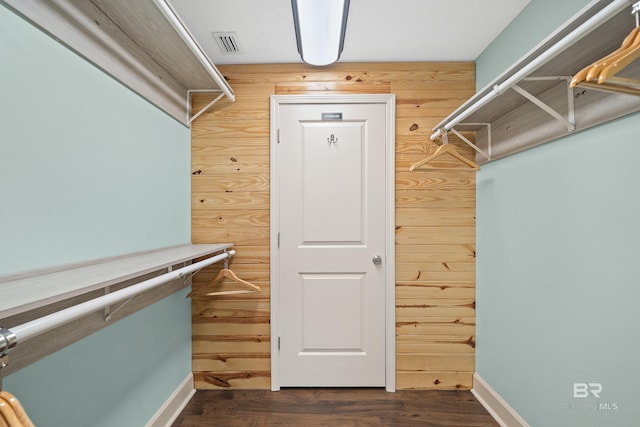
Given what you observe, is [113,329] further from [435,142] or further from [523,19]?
[523,19]

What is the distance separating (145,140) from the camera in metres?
1.58

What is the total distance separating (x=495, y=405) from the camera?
1.85 metres

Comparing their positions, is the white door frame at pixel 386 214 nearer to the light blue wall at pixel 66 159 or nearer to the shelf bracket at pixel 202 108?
the shelf bracket at pixel 202 108

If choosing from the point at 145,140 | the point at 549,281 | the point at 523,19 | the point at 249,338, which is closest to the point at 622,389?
the point at 549,281

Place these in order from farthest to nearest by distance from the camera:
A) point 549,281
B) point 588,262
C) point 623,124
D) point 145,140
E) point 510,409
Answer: point 510,409 → point 145,140 → point 549,281 → point 588,262 → point 623,124

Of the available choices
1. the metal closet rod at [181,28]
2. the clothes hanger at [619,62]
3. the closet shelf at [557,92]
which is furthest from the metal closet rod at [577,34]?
the metal closet rod at [181,28]

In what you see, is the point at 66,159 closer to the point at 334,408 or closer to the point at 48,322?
the point at 48,322

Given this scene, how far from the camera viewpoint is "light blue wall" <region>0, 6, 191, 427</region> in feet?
3.00

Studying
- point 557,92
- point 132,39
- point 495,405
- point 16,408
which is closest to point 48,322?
point 16,408

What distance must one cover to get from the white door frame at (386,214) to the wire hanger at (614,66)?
53.6 inches

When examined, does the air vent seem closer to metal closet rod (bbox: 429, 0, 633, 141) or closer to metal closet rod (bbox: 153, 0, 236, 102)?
metal closet rod (bbox: 153, 0, 236, 102)

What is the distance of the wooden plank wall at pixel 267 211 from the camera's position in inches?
84.7

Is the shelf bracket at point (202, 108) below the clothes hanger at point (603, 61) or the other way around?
the other way around

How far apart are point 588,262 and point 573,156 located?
457 mm
